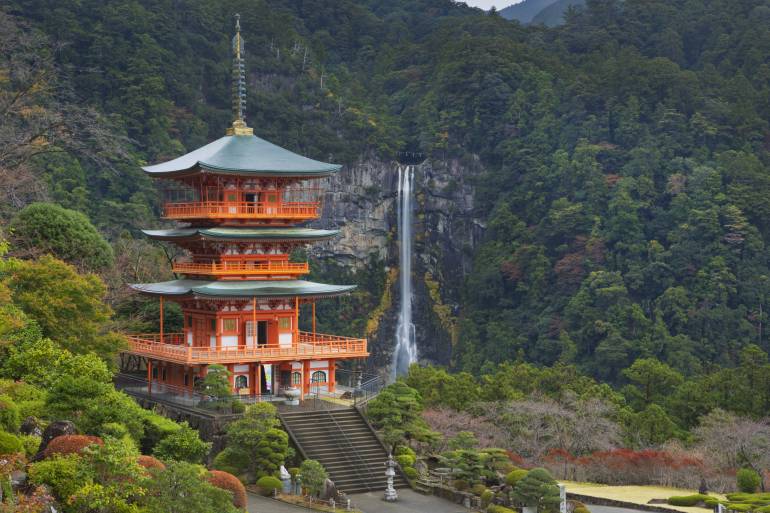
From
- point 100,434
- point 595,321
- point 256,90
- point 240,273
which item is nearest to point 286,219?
point 240,273

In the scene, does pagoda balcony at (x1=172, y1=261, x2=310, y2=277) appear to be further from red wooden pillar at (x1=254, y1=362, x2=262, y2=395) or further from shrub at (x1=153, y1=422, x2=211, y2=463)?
shrub at (x1=153, y1=422, x2=211, y2=463)

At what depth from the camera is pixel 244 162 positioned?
121 ft

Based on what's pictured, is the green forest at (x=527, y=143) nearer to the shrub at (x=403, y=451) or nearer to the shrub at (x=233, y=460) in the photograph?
the shrub at (x=403, y=451)

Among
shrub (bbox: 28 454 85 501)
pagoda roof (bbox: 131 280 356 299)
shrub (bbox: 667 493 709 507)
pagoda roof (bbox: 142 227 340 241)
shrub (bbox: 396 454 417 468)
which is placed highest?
pagoda roof (bbox: 142 227 340 241)

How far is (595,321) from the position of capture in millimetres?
70250

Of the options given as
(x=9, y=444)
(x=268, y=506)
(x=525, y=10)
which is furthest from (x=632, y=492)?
(x=525, y=10)

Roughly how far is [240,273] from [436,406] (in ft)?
24.8

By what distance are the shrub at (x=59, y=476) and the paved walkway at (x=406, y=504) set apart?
969 centimetres

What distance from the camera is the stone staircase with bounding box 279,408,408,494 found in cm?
3077

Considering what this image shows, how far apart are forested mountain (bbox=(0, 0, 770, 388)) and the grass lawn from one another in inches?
1201

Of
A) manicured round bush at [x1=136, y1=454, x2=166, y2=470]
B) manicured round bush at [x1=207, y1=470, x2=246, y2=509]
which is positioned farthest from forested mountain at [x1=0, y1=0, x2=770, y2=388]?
manicured round bush at [x1=136, y1=454, x2=166, y2=470]

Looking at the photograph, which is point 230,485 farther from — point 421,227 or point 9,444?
point 421,227

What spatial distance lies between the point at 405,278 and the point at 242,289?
49.8 m

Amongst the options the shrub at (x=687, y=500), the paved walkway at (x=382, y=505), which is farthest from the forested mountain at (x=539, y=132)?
the paved walkway at (x=382, y=505)
